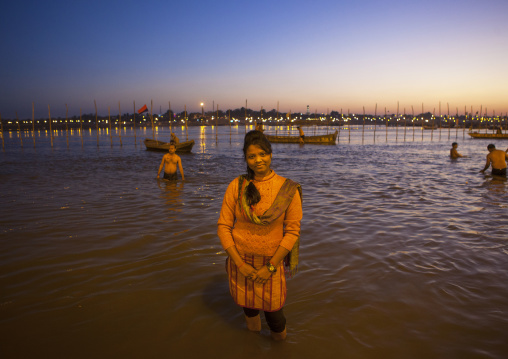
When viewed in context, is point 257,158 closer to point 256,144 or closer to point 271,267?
point 256,144

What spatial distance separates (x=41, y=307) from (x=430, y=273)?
4330 millimetres

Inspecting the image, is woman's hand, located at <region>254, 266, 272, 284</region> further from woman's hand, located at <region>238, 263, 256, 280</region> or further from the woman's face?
the woman's face

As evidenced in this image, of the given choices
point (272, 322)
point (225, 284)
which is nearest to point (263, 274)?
point (272, 322)

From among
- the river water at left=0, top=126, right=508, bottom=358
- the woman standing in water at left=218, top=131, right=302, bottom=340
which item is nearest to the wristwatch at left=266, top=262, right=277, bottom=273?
the woman standing in water at left=218, top=131, right=302, bottom=340

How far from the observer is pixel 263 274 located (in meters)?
2.27

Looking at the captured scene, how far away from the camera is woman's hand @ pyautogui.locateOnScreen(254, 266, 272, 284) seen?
227 cm

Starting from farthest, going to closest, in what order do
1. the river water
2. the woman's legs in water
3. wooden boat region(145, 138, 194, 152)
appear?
wooden boat region(145, 138, 194, 152) → the river water → the woman's legs in water

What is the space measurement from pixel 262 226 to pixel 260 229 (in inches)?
1.1

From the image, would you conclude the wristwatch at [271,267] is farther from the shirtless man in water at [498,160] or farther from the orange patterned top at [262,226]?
the shirtless man in water at [498,160]

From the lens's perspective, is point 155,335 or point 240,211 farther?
point 155,335

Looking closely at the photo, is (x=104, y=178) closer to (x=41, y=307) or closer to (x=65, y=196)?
(x=65, y=196)

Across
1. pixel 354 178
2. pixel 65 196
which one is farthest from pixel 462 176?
pixel 65 196

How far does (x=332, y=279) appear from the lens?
384 centimetres

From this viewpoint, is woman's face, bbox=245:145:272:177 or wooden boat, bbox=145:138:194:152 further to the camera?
wooden boat, bbox=145:138:194:152
